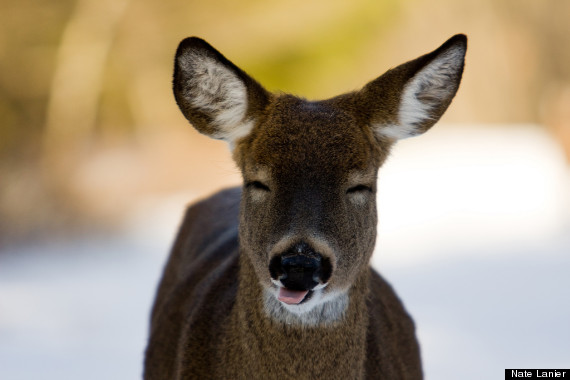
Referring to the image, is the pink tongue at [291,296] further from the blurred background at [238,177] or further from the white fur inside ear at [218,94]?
the blurred background at [238,177]

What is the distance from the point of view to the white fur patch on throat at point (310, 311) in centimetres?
324

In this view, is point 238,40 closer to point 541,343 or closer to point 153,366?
point 541,343

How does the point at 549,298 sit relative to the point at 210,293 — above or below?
above

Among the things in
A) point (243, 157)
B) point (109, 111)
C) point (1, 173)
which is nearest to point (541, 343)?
point (243, 157)

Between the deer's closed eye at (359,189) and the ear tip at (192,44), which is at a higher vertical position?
the ear tip at (192,44)

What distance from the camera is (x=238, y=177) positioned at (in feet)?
23.1

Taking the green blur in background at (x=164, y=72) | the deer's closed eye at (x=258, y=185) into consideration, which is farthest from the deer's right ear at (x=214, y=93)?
the green blur in background at (x=164, y=72)

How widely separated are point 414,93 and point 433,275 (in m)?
6.09

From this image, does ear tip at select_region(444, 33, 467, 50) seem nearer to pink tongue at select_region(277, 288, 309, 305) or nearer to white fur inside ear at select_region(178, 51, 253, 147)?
white fur inside ear at select_region(178, 51, 253, 147)

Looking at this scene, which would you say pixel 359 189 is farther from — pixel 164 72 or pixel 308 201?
pixel 164 72

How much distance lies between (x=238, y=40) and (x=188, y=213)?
397 inches

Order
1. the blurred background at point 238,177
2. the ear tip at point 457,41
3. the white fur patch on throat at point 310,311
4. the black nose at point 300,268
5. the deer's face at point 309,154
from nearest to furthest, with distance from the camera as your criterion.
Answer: the black nose at point 300,268 < the deer's face at point 309,154 < the white fur patch on throat at point 310,311 < the ear tip at point 457,41 < the blurred background at point 238,177

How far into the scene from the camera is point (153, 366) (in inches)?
174

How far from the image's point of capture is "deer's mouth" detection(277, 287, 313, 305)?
3045 mm
